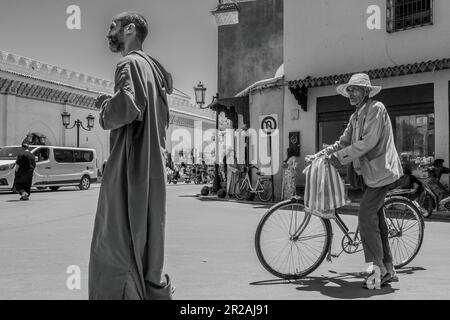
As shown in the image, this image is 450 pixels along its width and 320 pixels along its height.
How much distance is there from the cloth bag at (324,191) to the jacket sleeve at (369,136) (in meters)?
0.22

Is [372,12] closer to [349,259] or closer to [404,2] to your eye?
[404,2]

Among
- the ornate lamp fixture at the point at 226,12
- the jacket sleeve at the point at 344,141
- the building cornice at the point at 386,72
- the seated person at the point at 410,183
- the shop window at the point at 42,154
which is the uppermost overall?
the ornate lamp fixture at the point at 226,12

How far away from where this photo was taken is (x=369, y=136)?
4.55 m

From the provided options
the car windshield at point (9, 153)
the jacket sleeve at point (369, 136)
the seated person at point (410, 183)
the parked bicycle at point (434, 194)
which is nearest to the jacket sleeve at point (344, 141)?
the jacket sleeve at point (369, 136)

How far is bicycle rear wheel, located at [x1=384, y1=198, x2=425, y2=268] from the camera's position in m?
5.32

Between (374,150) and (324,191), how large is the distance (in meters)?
0.59

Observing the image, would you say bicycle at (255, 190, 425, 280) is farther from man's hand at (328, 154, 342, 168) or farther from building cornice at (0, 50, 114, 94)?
building cornice at (0, 50, 114, 94)

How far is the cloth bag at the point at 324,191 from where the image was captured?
187 inches

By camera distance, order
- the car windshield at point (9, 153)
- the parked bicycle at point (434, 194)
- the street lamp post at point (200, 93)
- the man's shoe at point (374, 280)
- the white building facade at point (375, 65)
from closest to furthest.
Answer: the man's shoe at point (374, 280) < the parked bicycle at point (434, 194) < the white building facade at point (375, 65) < the street lamp post at point (200, 93) < the car windshield at point (9, 153)

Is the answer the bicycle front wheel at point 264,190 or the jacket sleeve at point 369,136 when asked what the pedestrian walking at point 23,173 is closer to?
the bicycle front wheel at point 264,190

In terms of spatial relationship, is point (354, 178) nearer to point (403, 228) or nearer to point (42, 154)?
point (403, 228)

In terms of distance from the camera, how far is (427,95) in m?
12.6

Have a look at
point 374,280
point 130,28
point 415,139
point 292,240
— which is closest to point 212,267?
point 292,240

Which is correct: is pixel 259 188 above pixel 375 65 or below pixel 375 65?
below
